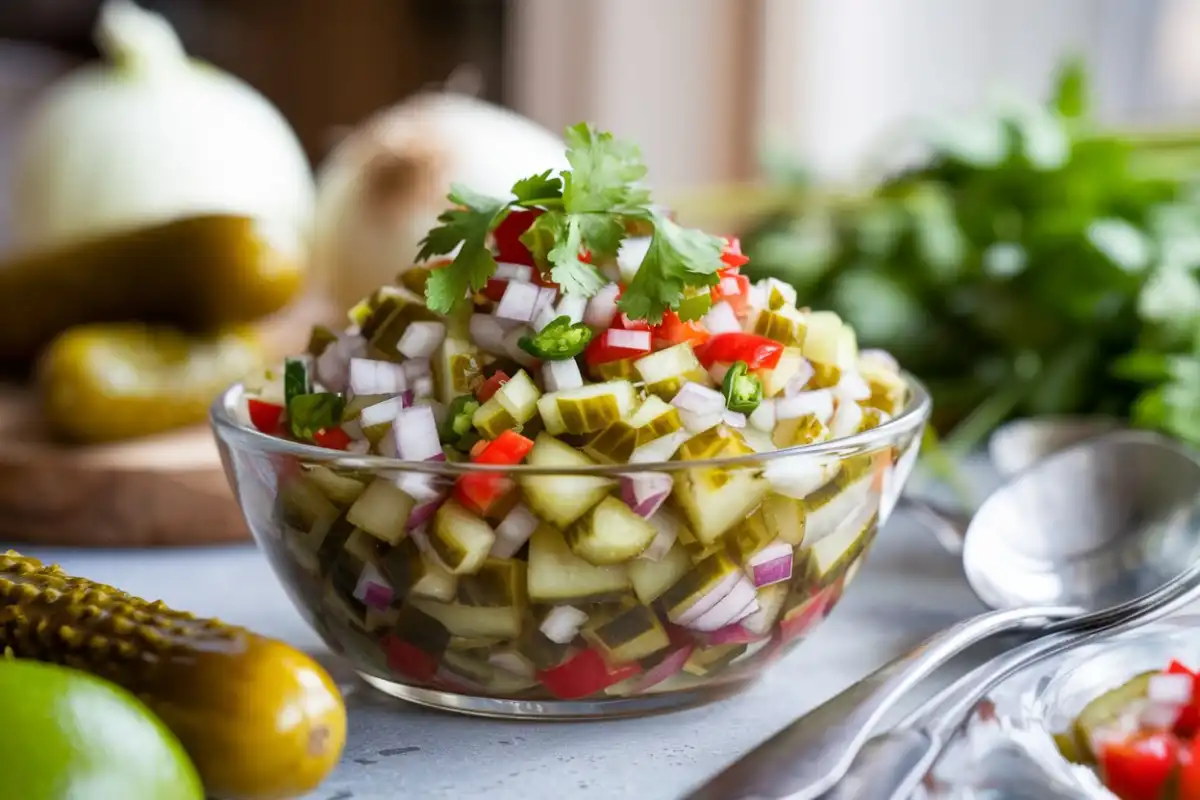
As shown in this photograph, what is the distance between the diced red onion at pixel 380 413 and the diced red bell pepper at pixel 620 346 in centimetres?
14

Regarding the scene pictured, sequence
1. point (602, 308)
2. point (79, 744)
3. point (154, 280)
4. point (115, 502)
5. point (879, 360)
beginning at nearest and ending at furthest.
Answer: point (79, 744), point (602, 308), point (879, 360), point (115, 502), point (154, 280)

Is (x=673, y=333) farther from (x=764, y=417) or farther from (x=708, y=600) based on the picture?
(x=708, y=600)

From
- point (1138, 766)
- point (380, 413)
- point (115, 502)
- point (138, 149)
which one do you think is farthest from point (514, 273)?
point (138, 149)

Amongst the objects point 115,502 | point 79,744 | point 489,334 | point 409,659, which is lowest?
point 115,502

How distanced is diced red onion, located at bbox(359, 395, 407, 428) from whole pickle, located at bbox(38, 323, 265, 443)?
0.73 meters

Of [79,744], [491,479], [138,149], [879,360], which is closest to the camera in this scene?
[79,744]

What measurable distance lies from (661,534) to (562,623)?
9 cm

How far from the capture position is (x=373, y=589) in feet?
2.88

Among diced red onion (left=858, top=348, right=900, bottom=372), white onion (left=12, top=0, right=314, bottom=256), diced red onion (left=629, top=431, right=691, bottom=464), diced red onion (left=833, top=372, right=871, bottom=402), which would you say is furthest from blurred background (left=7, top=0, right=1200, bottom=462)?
diced red onion (left=629, top=431, right=691, bottom=464)

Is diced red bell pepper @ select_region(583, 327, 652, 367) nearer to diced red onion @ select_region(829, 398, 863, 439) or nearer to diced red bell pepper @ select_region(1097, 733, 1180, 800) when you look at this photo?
diced red onion @ select_region(829, 398, 863, 439)

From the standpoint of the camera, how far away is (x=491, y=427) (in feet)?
2.81

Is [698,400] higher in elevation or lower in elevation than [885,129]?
higher

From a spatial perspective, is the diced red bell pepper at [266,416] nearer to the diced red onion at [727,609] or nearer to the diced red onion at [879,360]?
the diced red onion at [727,609]

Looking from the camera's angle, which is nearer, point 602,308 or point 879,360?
point 602,308
